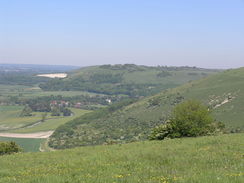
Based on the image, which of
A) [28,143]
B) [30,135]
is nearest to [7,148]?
[28,143]

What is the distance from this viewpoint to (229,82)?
532ft

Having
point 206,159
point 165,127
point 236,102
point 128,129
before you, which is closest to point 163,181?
point 206,159

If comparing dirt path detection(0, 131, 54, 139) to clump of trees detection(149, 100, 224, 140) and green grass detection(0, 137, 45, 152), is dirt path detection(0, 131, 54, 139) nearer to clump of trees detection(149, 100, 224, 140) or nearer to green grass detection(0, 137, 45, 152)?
green grass detection(0, 137, 45, 152)

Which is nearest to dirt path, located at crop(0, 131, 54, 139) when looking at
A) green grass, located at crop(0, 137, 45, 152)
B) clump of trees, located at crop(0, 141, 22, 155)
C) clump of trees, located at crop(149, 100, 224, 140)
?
green grass, located at crop(0, 137, 45, 152)

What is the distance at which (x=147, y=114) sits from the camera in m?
152

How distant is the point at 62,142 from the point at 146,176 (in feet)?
416

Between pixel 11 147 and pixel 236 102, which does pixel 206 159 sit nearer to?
pixel 11 147

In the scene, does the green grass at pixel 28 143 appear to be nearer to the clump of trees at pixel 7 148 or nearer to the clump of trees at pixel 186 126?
the clump of trees at pixel 7 148

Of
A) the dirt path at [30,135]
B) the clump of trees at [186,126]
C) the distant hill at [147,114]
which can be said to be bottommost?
the dirt path at [30,135]

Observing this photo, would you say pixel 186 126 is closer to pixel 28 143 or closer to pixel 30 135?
pixel 28 143

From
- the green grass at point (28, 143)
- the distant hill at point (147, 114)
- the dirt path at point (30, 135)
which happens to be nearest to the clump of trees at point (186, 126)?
the distant hill at point (147, 114)

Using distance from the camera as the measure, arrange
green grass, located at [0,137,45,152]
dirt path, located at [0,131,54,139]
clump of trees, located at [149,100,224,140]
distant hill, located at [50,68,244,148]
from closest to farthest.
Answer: clump of trees, located at [149,100,224,140] < distant hill, located at [50,68,244,148] < green grass, located at [0,137,45,152] < dirt path, located at [0,131,54,139]

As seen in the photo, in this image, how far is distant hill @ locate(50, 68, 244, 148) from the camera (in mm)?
124188

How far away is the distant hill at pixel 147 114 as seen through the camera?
124m
